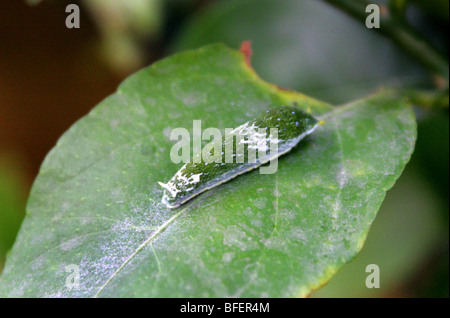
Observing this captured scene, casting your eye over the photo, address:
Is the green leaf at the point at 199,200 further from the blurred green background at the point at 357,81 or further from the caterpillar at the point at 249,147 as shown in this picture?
the blurred green background at the point at 357,81

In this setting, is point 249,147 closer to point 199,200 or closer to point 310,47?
point 199,200

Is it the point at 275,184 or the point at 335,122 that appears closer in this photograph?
the point at 275,184

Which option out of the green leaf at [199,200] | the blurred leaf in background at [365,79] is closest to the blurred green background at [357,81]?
the blurred leaf in background at [365,79]

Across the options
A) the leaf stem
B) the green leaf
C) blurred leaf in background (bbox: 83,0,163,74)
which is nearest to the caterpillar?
the green leaf

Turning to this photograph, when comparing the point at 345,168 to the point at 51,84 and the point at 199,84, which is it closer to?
the point at 199,84

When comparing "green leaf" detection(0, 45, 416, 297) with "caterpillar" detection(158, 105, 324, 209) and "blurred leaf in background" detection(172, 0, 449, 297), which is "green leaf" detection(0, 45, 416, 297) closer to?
"caterpillar" detection(158, 105, 324, 209)
